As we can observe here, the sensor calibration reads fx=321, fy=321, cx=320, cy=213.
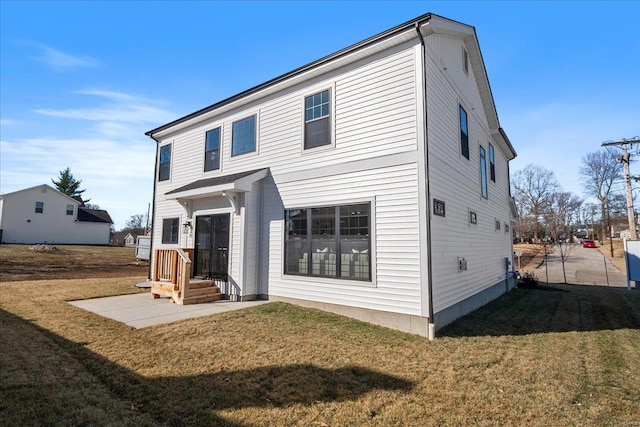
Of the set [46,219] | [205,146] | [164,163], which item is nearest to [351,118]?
[205,146]

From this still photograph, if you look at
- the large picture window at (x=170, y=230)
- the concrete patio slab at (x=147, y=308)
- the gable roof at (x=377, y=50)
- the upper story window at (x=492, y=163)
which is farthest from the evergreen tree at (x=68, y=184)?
the upper story window at (x=492, y=163)

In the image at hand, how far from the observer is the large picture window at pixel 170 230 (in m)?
11.6

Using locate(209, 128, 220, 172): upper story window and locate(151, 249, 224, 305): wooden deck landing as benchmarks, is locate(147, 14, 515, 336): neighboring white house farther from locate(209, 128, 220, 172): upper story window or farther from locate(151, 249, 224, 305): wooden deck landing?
locate(151, 249, 224, 305): wooden deck landing

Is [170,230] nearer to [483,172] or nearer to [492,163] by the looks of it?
[483,172]

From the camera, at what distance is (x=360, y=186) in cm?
720

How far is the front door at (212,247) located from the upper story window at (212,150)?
1855 mm

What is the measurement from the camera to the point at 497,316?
8414 millimetres

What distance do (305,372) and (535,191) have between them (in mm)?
48323

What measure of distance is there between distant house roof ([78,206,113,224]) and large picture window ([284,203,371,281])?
134 feet

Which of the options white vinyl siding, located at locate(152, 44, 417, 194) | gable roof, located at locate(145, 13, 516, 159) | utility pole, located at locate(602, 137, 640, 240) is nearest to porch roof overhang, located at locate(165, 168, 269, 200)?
white vinyl siding, located at locate(152, 44, 417, 194)

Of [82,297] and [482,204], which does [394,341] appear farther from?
[82,297]

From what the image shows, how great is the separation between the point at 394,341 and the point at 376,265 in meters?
1.59

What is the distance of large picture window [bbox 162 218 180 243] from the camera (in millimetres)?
11641

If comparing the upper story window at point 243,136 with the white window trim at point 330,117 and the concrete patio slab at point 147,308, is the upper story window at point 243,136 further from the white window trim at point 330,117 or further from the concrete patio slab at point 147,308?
the concrete patio slab at point 147,308
